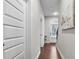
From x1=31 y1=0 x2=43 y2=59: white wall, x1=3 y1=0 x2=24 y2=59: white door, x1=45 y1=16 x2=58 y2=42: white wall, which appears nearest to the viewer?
x1=3 y1=0 x2=24 y2=59: white door

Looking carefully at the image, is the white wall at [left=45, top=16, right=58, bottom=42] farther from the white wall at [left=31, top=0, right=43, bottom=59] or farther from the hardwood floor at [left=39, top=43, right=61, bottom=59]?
the white wall at [left=31, top=0, right=43, bottom=59]

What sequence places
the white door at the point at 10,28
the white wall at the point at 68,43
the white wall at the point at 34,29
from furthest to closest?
the white wall at the point at 34,29 → the white wall at the point at 68,43 → the white door at the point at 10,28

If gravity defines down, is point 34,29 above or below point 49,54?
above

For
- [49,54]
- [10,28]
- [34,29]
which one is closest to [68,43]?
[34,29]

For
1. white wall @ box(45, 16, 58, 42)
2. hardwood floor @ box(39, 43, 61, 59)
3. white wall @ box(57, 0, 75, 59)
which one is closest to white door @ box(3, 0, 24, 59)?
white wall @ box(57, 0, 75, 59)

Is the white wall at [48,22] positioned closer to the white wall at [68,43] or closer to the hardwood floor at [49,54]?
the hardwood floor at [49,54]

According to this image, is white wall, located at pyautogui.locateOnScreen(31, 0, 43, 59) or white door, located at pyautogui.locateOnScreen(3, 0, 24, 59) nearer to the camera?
white door, located at pyautogui.locateOnScreen(3, 0, 24, 59)

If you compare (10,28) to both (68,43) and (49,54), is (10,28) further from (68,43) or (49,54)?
(49,54)

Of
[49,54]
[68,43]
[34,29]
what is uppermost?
[34,29]

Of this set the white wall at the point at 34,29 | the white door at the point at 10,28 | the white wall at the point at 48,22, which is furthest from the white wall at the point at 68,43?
the white wall at the point at 48,22

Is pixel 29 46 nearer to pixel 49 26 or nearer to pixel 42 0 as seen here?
pixel 42 0

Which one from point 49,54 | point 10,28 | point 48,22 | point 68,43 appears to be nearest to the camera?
point 10,28
